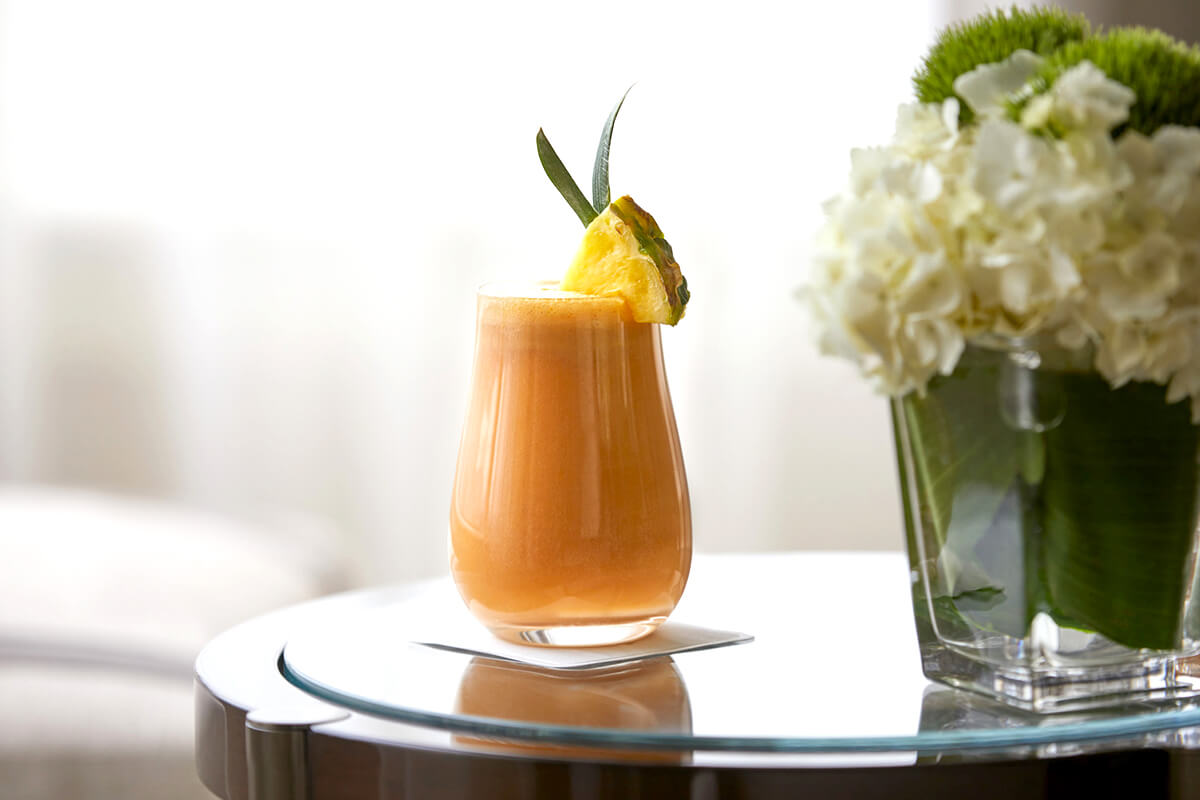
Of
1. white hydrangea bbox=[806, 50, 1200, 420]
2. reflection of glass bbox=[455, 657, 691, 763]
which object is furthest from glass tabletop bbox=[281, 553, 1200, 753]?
white hydrangea bbox=[806, 50, 1200, 420]

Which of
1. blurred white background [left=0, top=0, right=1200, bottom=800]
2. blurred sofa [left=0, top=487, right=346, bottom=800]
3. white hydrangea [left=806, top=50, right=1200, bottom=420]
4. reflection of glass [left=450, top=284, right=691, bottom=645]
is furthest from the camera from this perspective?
blurred white background [left=0, top=0, right=1200, bottom=800]

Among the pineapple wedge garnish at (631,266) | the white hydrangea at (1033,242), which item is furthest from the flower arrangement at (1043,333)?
the pineapple wedge garnish at (631,266)

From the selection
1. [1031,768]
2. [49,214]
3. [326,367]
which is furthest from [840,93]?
[1031,768]

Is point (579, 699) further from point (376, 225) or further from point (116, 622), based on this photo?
point (376, 225)

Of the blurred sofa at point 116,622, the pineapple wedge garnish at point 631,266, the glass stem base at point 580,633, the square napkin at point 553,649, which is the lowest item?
the blurred sofa at point 116,622

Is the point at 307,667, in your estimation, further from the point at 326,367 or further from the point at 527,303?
the point at 326,367

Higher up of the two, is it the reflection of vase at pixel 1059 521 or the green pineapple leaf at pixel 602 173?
the green pineapple leaf at pixel 602 173

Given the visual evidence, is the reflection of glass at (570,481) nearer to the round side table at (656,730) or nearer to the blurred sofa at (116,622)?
the round side table at (656,730)

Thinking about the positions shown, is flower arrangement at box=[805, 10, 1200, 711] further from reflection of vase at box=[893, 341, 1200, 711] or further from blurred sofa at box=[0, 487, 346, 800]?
blurred sofa at box=[0, 487, 346, 800]
